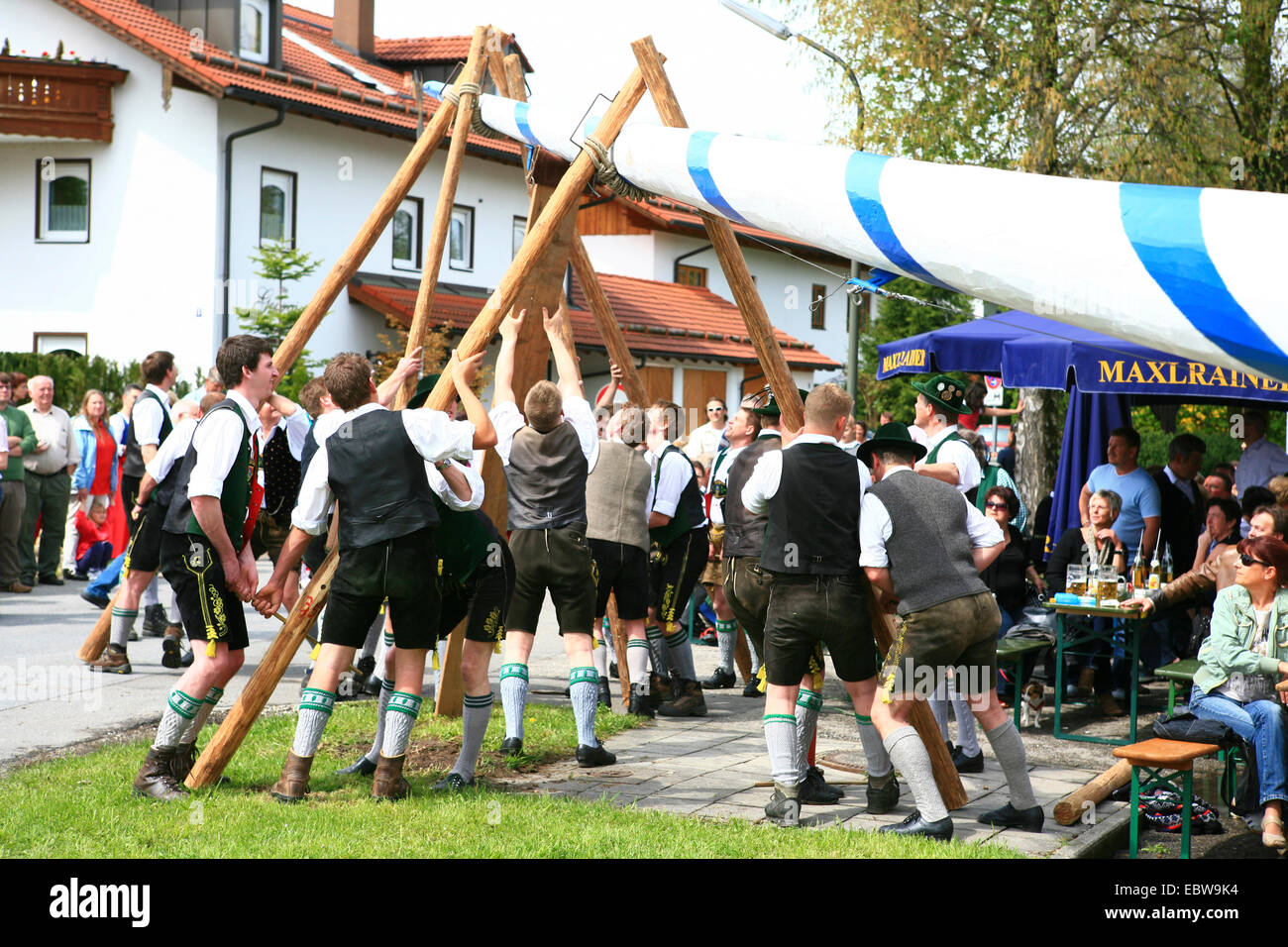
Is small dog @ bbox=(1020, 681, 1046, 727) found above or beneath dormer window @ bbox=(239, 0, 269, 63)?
beneath

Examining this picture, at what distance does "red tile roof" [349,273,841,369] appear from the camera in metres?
23.8

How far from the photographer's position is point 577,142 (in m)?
6.30

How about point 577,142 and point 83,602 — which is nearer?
point 577,142

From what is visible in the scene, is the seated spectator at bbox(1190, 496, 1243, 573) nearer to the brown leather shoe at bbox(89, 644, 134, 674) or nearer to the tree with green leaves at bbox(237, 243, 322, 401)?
the brown leather shoe at bbox(89, 644, 134, 674)

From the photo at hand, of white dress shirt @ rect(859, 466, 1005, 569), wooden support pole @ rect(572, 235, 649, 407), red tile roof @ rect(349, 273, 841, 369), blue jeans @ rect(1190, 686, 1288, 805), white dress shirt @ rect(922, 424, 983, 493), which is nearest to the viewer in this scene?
white dress shirt @ rect(859, 466, 1005, 569)

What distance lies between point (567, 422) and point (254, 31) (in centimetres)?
2053

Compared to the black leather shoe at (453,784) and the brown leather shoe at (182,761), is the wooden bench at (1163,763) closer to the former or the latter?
the black leather shoe at (453,784)

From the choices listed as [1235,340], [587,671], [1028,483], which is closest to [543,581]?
[587,671]

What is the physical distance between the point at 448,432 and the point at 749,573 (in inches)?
81.6

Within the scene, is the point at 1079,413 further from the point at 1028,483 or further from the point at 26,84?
the point at 26,84

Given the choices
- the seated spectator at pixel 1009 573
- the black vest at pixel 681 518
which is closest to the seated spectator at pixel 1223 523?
the seated spectator at pixel 1009 573

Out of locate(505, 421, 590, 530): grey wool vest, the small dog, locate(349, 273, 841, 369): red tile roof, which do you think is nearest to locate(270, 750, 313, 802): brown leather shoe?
locate(505, 421, 590, 530): grey wool vest

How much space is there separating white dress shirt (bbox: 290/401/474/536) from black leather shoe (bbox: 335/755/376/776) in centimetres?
128

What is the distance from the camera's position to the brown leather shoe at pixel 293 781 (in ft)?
18.1
